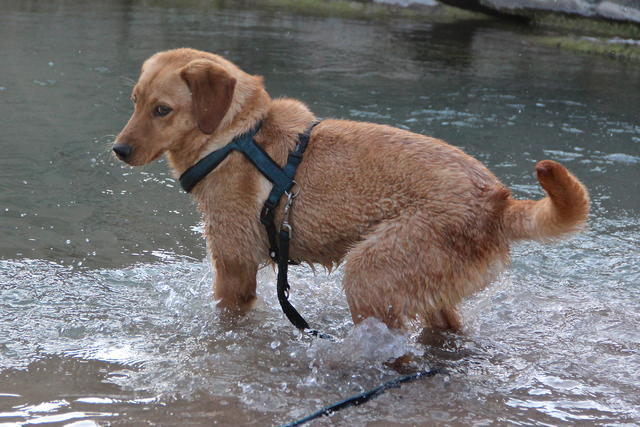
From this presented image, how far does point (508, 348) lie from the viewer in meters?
5.05

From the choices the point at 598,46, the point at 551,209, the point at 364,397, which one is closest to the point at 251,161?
the point at 364,397

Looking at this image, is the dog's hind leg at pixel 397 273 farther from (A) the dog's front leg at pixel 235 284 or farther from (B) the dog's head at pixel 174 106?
(B) the dog's head at pixel 174 106

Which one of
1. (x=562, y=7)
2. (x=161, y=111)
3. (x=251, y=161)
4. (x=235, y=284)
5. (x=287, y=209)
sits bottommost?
(x=235, y=284)

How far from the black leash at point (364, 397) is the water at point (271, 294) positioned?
5cm

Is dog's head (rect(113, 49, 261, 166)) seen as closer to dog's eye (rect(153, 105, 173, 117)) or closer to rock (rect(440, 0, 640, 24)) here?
dog's eye (rect(153, 105, 173, 117))

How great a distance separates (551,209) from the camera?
3.97m

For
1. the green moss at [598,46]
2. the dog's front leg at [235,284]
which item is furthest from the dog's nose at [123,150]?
the green moss at [598,46]

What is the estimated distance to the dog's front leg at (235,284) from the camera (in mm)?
4852

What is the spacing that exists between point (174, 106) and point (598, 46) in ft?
43.7

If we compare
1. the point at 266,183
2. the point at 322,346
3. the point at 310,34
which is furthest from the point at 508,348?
the point at 310,34

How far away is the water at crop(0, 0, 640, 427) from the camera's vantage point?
4.25 m

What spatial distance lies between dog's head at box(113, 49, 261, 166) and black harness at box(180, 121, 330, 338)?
171mm

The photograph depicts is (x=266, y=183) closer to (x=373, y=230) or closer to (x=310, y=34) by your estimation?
(x=373, y=230)

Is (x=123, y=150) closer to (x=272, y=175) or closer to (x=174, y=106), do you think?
(x=174, y=106)
